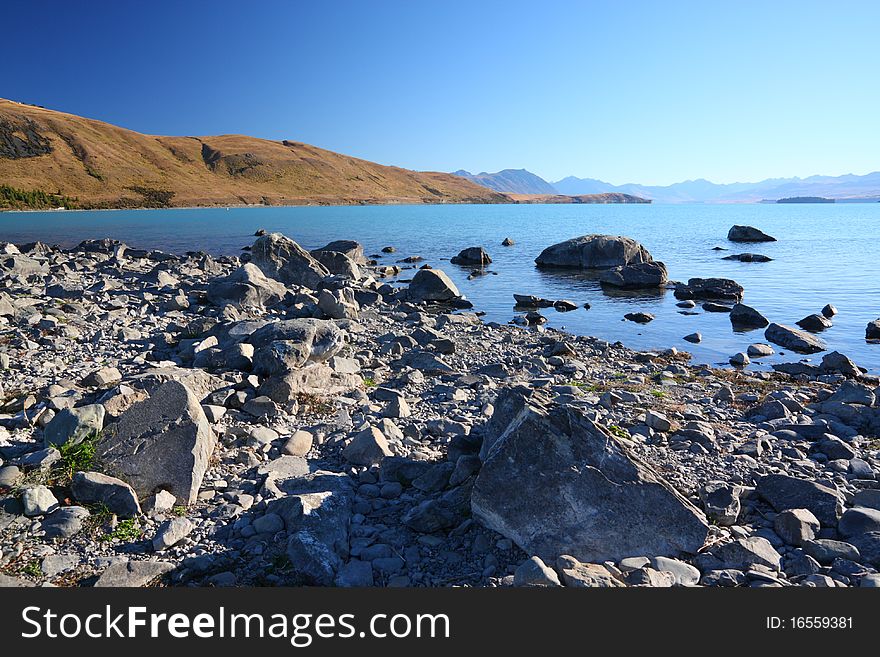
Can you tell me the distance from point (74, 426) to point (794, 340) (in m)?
23.2

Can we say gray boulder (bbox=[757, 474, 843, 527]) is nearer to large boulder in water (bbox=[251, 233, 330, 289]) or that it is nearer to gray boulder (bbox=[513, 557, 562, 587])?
gray boulder (bbox=[513, 557, 562, 587])

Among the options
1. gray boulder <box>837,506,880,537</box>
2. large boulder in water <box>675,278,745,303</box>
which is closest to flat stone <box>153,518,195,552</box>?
gray boulder <box>837,506,880,537</box>

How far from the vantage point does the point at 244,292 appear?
22.2 m

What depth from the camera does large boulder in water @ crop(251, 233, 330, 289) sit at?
31.0 metres

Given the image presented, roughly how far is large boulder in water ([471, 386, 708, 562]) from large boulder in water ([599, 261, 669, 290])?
32124mm

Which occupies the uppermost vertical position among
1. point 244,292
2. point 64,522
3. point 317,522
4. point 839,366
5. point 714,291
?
point 244,292

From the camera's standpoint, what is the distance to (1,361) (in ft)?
36.5

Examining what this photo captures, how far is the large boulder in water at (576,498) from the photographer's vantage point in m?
6.26

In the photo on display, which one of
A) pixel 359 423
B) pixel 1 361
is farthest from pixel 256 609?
pixel 1 361

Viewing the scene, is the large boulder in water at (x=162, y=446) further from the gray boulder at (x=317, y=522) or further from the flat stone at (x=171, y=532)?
the gray boulder at (x=317, y=522)

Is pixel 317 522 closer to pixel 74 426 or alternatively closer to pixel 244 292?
pixel 74 426

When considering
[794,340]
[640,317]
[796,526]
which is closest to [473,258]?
[640,317]

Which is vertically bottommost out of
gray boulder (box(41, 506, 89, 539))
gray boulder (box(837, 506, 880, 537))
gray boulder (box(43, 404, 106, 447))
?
gray boulder (box(837, 506, 880, 537))

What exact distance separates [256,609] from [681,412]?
402 inches
